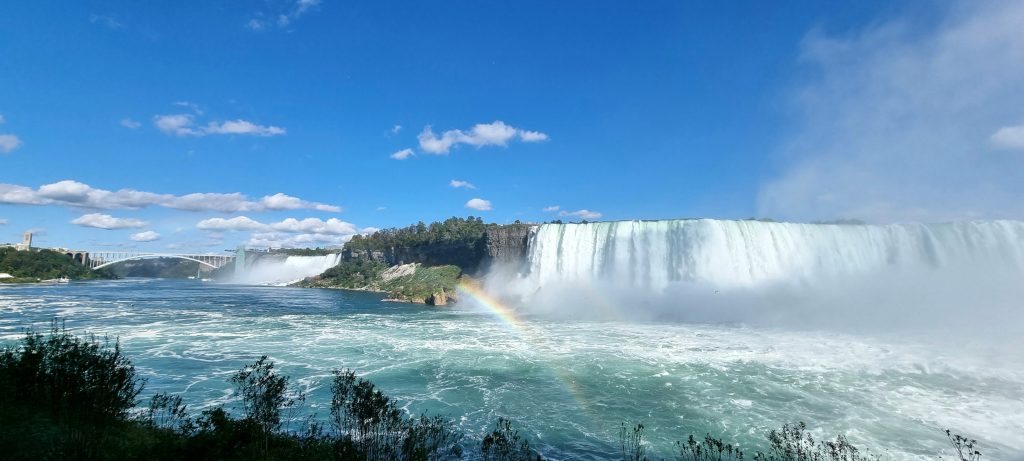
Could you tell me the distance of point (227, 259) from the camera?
14150 centimetres

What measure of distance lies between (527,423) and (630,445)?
2.90m

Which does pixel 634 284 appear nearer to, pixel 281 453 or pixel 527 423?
pixel 527 423

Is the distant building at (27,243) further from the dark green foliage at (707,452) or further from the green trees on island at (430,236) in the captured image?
the dark green foliage at (707,452)

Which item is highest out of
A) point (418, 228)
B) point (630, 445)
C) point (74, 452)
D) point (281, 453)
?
point (418, 228)

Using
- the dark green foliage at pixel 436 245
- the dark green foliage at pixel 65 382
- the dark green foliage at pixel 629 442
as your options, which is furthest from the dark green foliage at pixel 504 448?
the dark green foliage at pixel 436 245

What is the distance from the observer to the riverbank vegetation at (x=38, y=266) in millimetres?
80562

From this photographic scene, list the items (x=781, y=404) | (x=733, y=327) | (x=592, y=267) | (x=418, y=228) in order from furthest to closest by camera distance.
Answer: (x=418, y=228) < (x=592, y=267) < (x=733, y=327) < (x=781, y=404)

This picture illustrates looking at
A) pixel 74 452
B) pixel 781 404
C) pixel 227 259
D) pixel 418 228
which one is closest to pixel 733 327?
pixel 781 404

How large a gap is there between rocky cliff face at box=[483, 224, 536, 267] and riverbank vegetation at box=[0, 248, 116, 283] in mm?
78855

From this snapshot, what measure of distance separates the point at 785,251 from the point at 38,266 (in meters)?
123

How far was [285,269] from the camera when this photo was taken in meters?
108

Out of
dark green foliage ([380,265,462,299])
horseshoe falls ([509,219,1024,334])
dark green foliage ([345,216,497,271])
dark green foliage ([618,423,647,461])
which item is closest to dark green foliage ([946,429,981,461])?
dark green foliage ([618,423,647,461])

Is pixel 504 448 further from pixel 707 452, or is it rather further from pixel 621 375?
pixel 621 375

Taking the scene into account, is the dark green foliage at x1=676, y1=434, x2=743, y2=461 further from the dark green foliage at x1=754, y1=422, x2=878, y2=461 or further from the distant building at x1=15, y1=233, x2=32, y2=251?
the distant building at x1=15, y1=233, x2=32, y2=251
